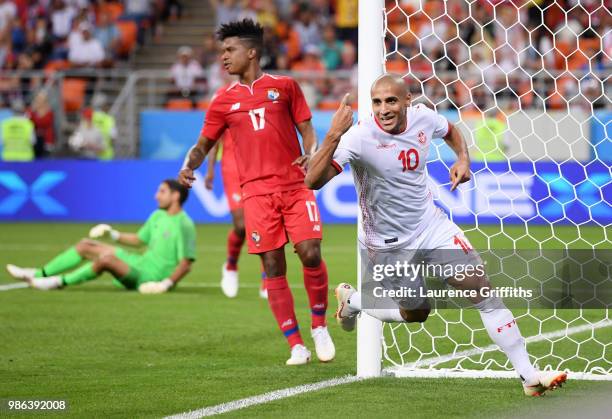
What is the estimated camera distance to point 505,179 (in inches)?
645

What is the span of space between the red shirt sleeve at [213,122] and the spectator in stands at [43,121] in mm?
14097

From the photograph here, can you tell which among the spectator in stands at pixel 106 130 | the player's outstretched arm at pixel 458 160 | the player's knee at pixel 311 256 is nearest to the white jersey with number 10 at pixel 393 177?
the player's outstretched arm at pixel 458 160

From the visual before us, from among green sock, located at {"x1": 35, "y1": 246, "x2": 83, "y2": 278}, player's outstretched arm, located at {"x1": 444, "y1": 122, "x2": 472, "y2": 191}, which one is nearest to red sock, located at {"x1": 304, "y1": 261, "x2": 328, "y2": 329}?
player's outstretched arm, located at {"x1": 444, "y1": 122, "x2": 472, "y2": 191}

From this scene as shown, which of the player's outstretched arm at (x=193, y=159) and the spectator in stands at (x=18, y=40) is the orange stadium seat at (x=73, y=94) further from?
the player's outstretched arm at (x=193, y=159)

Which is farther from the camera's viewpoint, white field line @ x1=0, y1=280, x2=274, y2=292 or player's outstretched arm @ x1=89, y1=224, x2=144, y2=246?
white field line @ x1=0, y1=280, x2=274, y2=292

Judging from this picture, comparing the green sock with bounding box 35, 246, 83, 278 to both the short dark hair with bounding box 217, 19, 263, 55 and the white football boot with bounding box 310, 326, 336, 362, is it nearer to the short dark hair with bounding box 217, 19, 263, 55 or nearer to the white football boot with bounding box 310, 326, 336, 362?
the short dark hair with bounding box 217, 19, 263, 55

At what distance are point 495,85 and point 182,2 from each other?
29.9ft

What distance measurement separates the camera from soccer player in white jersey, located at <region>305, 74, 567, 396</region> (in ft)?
20.1

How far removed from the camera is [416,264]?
251 inches

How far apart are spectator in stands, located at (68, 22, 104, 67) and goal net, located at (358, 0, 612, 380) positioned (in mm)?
6017

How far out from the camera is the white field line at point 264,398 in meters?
5.73

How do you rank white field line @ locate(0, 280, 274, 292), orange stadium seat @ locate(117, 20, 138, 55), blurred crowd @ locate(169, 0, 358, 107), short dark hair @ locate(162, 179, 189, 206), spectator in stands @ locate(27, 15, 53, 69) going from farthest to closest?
orange stadium seat @ locate(117, 20, 138, 55)
spectator in stands @ locate(27, 15, 53, 69)
blurred crowd @ locate(169, 0, 358, 107)
white field line @ locate(0, 280, 274, 292)
short dark hair @ locate(162, 179, 189, 206)

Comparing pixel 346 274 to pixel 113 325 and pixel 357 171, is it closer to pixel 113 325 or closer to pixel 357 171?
pixel 113 325

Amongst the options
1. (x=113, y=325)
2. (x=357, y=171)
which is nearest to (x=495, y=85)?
(x=113, y=325)
